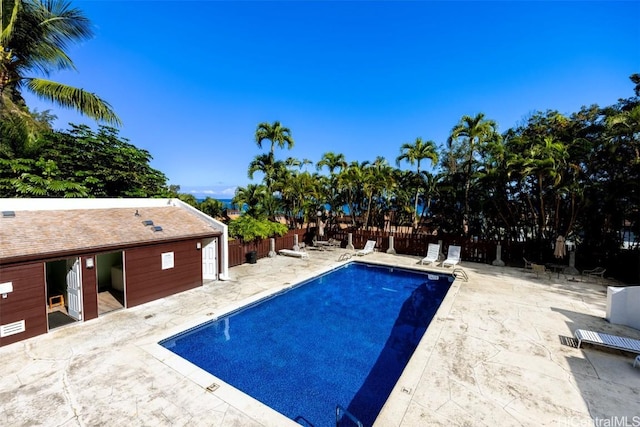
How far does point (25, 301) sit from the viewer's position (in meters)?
6.68

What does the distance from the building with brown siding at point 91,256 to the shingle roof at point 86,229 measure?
0.02 m

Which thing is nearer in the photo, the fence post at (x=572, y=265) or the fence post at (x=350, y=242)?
the fence post at (x=572, y=265)

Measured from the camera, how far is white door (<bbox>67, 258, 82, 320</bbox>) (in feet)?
25.2

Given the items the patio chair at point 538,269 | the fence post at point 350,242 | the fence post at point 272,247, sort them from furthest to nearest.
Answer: the fence post at point 350,242 → the fence post at point 272,247 → the patio chair at point 538,269

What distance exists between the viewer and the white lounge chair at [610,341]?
19.4 ft

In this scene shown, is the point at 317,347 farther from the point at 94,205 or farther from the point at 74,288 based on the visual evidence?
the point at 94,205


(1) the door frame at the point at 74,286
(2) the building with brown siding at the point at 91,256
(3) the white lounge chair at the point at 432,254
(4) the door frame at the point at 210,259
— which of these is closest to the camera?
(2) the building with brown siding at the point at 91,256


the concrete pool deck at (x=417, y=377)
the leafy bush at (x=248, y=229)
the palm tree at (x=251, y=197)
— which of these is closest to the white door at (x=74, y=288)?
the concrete pool deck at (x=417, y=377)

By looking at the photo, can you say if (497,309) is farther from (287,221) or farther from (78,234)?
(287,221)

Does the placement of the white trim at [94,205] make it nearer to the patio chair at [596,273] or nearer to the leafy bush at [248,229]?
the leafy bush at [248,229]

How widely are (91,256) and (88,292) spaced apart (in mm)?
1052

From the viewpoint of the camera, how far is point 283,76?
25156mm

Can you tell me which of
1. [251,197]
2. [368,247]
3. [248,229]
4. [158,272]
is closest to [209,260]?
[158,272]

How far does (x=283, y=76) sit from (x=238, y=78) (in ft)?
13.3
